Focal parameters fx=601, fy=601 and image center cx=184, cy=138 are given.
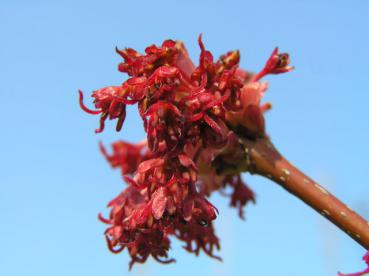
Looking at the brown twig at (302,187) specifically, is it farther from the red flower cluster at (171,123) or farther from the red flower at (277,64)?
the red flower at (277,64)

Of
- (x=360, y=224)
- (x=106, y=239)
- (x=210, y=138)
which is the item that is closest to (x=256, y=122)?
(x=210, y=138)

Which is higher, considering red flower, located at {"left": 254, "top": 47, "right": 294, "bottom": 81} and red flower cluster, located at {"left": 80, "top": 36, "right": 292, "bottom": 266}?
red flower, located at {"left": 254, "top": 47, "right": 294, "bottom": 81}

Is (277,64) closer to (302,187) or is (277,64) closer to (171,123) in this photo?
(302,187)

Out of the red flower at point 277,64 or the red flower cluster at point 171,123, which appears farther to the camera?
the red flower at point 277,64

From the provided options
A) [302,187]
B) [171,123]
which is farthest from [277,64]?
[171,123]

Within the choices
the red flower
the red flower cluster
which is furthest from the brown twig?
the red flower

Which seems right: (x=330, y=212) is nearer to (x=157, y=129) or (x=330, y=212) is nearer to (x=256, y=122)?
(x=256, y=122)

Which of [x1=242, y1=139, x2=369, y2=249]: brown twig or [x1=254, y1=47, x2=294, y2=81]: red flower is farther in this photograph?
[x1=254, y1=47, x2=294, y2=81]: red flower

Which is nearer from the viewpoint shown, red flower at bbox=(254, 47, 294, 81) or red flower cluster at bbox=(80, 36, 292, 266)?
red flower cluster at bbox=(80, 36, 292, 266)

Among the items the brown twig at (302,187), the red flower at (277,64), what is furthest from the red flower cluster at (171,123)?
the red flower at (277,64)

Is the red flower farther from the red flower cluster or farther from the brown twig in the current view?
the brown twig
